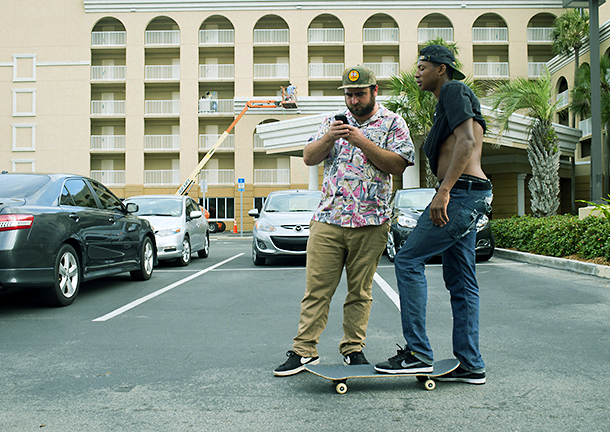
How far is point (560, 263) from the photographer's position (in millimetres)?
9617

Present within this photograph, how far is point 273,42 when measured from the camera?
37094 millimetres

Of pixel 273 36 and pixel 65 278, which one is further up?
pixel 273 36

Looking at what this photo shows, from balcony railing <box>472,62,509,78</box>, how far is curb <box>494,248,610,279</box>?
91.9 feet

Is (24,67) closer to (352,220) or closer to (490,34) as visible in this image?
(490,34)

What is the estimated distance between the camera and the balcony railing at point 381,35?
3712 centimetres

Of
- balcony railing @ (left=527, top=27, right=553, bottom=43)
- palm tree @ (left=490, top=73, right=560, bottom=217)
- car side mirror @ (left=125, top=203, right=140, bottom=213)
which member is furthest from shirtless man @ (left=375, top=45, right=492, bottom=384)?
balcony railing @ (left=527, top=27, right=553, bottom=43)

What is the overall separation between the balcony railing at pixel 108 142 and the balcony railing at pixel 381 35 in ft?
60.0

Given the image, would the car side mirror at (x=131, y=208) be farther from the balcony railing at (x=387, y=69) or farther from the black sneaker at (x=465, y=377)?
the balcony railing at (x=387, y=69)

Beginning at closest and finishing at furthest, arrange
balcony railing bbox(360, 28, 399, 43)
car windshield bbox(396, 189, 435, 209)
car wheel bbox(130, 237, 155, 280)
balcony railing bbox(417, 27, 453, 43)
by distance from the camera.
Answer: car wheel bbox(130, 237, 155, 280) → car windshield bbox(396, 189, 435, 209) → balcony railing bbox(417, 27, 453, 43) → balcony railing bbox(360, 28, 399, 43)

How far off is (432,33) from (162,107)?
19.1 metres

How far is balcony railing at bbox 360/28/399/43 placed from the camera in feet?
122

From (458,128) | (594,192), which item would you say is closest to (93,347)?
(458,128)

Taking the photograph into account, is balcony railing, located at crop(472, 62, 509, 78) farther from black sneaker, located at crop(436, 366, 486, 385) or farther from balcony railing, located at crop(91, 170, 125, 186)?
black sneaker, located at crop(436, 366, 486, 385)

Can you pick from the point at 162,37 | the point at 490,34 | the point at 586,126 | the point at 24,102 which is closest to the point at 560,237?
the point at 586,126
